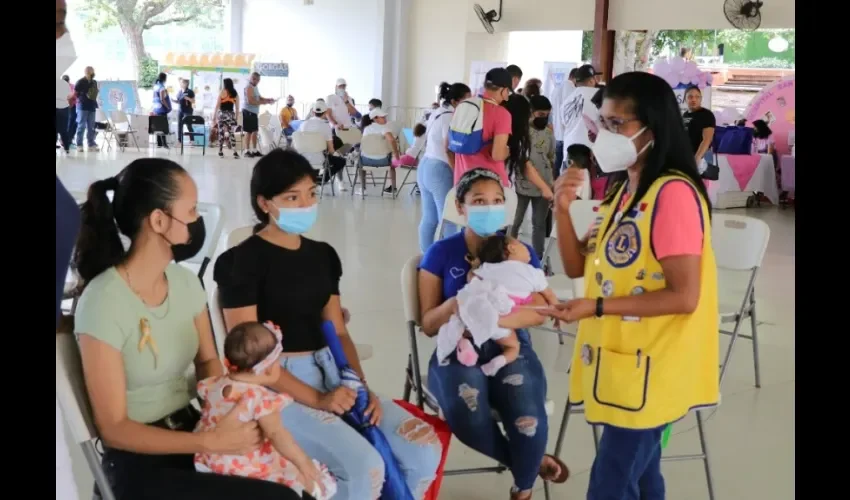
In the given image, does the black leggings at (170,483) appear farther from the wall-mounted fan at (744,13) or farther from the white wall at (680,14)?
the wall-mounted fan at (744,13)

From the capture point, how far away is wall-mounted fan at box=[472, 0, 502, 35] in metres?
15.1

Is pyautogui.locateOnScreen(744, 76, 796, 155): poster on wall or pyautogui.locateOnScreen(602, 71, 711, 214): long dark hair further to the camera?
pyautogui.locateOnScreen(744, 76, 796, 155): poster on wall

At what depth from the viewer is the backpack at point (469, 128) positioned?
16.9 feet

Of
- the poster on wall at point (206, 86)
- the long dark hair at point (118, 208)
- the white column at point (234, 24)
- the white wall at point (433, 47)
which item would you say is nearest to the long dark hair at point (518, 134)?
the long dark hair at point (118, 208)

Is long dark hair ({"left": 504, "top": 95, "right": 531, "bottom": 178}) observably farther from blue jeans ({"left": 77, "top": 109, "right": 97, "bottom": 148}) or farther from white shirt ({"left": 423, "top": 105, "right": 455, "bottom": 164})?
blue jeans ({"left": 77, "top": 109, "right": 97, "bottom": 148})

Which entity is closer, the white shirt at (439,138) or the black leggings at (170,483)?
the black leggings at (170,483)

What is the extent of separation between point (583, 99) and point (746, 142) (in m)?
5.07

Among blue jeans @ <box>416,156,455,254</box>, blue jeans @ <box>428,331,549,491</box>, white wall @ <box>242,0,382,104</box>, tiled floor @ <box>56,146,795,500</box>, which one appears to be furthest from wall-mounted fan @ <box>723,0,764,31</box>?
blue jeans @ <box>428,331,549,491</box>

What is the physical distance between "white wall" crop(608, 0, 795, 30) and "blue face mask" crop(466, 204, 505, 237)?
32.1 ft

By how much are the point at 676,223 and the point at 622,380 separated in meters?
0.37

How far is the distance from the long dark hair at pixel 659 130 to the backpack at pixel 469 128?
3186mm
